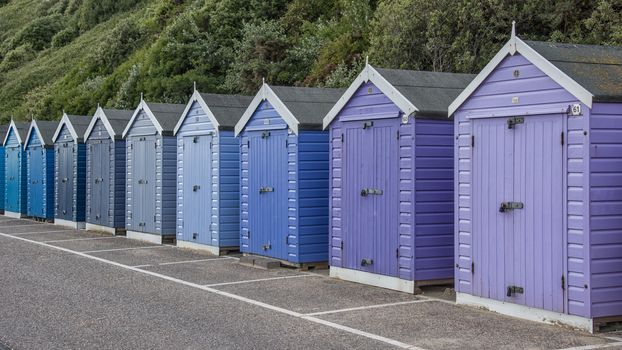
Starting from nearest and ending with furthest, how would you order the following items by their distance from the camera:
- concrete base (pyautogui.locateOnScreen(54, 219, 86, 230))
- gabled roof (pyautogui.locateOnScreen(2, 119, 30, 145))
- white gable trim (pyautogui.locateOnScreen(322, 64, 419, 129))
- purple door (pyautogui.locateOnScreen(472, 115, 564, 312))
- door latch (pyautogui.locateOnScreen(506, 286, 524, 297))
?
purple door (pyautogui.locateOnScreen(472, 115, 564, 312))
door latch (pyautogui.locateOnScreen(506, 286, 524, 297))
white gable trim (pyautogui.locateOnScreen(322, 64, 419, 129))
concrete base (pyautogui.locateOnScreen(54, 219, 86, 230))
gabled roof (pyautogui.locateOnScreen(2, 119, 30, 145))

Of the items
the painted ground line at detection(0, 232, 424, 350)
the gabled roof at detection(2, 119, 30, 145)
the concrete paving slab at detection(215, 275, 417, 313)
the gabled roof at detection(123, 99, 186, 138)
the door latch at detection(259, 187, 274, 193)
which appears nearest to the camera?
the painted ground line at detection(0, 232, 424, 350)

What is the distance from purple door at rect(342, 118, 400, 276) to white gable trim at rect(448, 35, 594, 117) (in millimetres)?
1642

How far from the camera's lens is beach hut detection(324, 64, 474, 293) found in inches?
432

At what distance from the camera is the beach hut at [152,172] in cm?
1809

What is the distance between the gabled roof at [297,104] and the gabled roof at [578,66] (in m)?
4.17

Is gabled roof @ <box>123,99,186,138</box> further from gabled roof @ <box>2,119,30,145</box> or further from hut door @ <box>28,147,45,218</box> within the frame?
gabled roof @ <box>2,119,30,145</box>

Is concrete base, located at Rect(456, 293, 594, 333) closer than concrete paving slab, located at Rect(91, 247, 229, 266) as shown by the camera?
Yes

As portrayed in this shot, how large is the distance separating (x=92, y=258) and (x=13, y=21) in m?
64.5

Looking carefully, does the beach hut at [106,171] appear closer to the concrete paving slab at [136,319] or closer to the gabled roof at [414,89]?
the concrete paving slab at [136,319]

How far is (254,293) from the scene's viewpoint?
11.2 meters

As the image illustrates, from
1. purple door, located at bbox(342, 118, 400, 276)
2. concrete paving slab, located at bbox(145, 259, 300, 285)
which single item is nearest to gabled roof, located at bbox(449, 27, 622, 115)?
purple door, located at bbox(342, 118, 400, 276)

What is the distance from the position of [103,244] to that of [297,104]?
6.61 metres

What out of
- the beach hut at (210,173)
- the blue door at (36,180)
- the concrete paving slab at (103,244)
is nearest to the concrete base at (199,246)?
the beach hut at (210,173)

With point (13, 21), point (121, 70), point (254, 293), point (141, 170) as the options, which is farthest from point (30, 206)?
point (13, 21)
